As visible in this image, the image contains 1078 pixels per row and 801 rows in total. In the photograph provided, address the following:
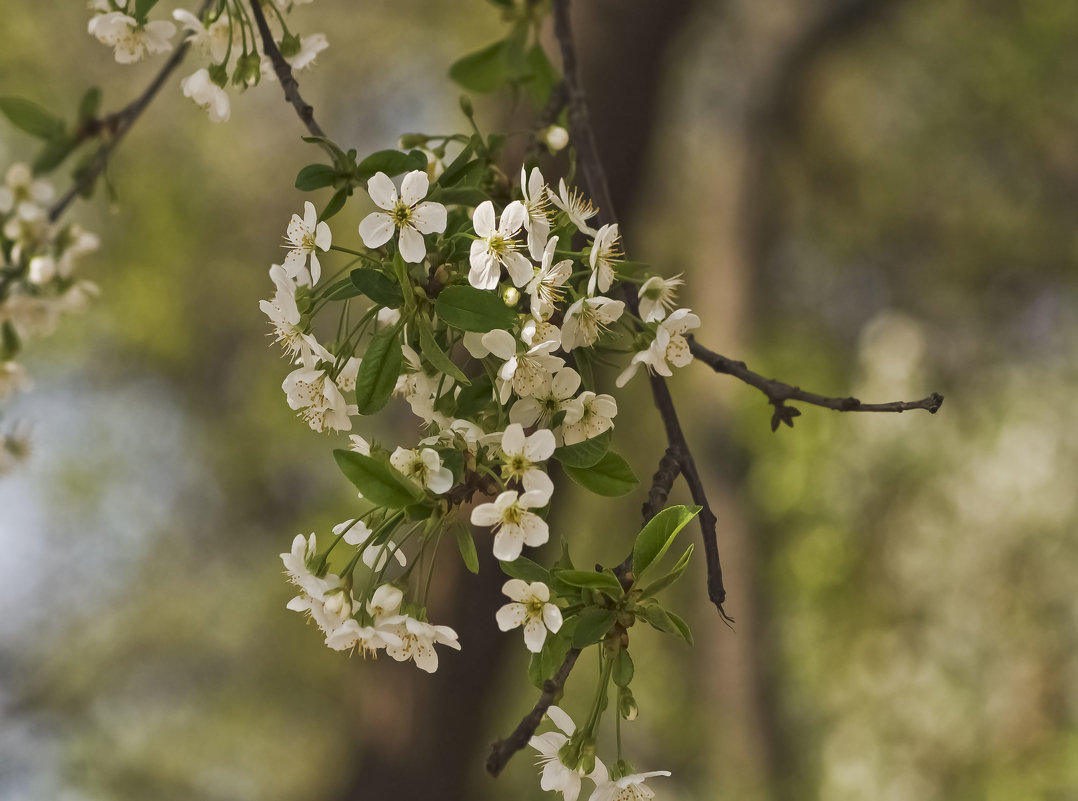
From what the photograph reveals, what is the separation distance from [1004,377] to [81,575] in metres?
3.10

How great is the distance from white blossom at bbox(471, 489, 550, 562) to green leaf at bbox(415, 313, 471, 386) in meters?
0.07

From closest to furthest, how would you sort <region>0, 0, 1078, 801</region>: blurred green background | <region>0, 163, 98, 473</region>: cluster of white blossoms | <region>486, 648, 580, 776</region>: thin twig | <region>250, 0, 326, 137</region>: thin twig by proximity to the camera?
<region>486, 648, 580, 776</region>: thin twig < <region>250, 0, 326, 137</region>: thin twig < <region>0, 163, 98, 473</region>: cluster of white blossoms < <region>0, 0, 1078, 801</region>: blurred green background

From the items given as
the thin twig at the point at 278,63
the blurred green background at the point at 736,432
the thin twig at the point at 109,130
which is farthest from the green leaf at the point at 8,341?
the blurred green background at the point at 736,432

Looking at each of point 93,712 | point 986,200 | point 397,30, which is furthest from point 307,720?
point 986,200

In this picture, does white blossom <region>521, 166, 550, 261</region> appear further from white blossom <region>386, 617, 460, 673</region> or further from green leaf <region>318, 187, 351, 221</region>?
white blossom <region>386, 617, 460, 673</region>

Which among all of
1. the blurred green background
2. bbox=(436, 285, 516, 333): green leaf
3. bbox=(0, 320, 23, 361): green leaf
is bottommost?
bbox=(436, 285, 516, 333): green leaf

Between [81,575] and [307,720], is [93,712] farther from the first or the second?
[307,720]

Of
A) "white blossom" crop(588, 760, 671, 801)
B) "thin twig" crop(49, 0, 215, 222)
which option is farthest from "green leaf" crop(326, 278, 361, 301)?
"thin twig" crop(49, 0, 215, 222)

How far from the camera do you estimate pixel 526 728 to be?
45 centimetres

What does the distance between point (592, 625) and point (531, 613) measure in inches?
1.7

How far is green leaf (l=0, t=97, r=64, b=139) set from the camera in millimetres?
841

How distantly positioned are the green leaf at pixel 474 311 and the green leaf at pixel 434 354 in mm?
13

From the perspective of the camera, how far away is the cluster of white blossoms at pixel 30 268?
0.90 metres

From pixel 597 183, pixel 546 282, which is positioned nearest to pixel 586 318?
pixel 546 282
